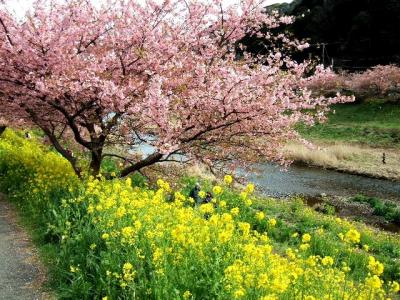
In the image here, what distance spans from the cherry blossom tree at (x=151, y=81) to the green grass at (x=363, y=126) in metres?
31.9

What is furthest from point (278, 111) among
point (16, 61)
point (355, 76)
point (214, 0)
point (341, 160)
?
point (355, 76)

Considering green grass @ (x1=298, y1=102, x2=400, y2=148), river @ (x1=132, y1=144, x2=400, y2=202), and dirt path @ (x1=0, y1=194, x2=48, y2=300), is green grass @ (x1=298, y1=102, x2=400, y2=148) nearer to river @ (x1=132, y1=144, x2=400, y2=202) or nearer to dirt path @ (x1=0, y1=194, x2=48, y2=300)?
river @ (x1=132, y1=144, x2=400, y2=202)

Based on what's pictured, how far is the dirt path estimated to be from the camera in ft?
25.4

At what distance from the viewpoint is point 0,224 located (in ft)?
37.7

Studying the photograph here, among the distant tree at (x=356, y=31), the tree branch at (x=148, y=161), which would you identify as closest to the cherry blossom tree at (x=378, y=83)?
the distant tree at (x=356, y=31)

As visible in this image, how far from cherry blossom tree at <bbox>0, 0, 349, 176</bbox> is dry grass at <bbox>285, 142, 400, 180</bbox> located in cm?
2260

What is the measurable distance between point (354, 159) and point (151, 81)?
A: 2955 cm

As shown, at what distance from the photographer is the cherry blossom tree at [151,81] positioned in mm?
10977

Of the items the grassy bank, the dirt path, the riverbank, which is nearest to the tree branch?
the grassy bank

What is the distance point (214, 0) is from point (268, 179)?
1997 centimetres

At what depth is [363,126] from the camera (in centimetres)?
4884

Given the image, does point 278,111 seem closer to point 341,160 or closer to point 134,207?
point 134,207

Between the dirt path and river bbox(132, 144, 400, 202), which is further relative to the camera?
river bbox(132, 144, 400, 202)

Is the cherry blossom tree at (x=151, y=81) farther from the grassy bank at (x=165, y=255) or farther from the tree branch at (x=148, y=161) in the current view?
the grassy bank at (x=165, y=255)
